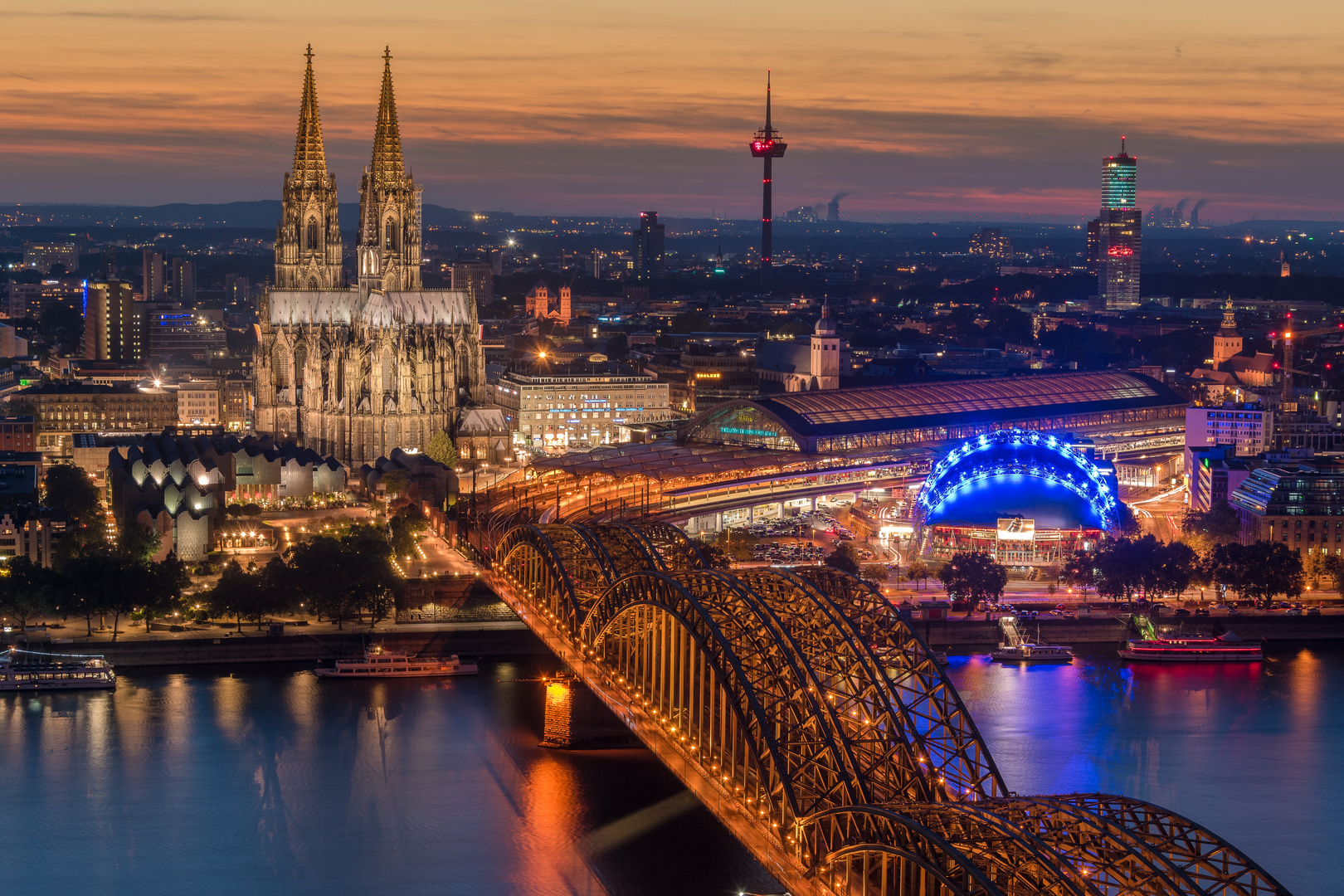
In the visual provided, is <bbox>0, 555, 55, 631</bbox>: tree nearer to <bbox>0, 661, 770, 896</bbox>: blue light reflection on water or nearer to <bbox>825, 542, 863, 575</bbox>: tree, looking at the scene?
<bbox>0, 661, 770, 896</bbox>: blue light reflection on water

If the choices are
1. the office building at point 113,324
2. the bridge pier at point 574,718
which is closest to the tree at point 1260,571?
the bridge pier at point 574,718

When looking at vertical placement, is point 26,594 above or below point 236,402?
below

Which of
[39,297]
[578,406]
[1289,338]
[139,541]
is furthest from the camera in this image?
[39,297]

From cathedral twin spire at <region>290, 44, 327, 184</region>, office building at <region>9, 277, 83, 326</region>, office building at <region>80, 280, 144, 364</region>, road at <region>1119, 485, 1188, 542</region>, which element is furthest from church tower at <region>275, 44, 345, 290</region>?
office building at <region>9, 277, 83, 326</region>

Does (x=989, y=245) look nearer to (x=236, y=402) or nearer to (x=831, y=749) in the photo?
(x=236, y=402)

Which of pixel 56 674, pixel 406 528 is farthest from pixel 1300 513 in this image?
pixel 56 674

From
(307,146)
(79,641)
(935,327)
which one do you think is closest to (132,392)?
(307,146)

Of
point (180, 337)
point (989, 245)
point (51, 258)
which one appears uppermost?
point (989, 245)
